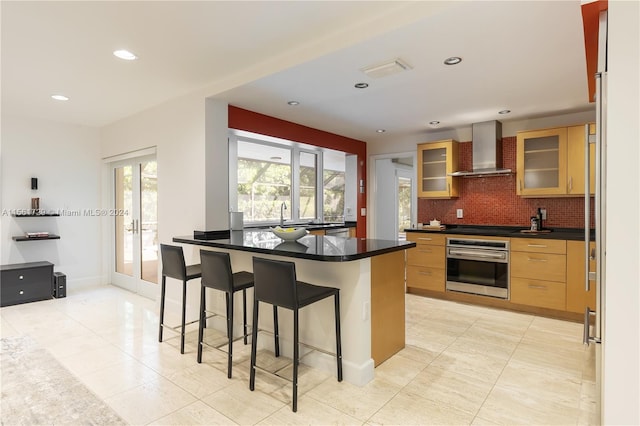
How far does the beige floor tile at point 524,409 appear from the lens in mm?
2109

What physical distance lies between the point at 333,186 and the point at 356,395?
450cm

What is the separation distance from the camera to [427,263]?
4883mm

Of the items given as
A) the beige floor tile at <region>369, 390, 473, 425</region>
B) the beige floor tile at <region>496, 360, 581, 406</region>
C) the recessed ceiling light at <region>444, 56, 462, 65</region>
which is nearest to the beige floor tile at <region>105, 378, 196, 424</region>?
the beige floor tile at <region>369, 390, 473, 425</region>

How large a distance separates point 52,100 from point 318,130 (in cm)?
339

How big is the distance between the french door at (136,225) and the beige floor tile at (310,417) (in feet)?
10.9

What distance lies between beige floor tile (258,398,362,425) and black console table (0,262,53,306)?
436 cm

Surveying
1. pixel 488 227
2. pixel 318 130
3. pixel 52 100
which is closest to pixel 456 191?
pixel 488 227

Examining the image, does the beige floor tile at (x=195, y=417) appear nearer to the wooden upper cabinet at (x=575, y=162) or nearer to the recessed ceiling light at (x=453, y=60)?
the recessed ceiling light at (x=453, y=60)

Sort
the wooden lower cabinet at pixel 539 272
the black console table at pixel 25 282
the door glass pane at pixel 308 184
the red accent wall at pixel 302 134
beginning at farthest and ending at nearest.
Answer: the door glass pane at pixel 308 184 → the black console table at pixel 25 282 → the red accent wall at pixel 302 134 → the wooden lower cabinet at pixel 539 272

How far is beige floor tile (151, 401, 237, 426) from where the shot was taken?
2.10 metres

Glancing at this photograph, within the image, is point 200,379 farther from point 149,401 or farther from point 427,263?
point 427,263

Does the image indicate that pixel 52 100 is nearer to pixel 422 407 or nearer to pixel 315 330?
pixel 315 330

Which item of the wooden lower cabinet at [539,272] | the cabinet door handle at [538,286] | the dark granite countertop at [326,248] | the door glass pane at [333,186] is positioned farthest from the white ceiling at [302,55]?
the cabinet door handle at [538,286]

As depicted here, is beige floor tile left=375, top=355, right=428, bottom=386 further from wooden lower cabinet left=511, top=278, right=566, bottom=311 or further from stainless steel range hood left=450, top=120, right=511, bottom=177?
stainless steel range hood left=450, top=120, right=511, bottom=177
